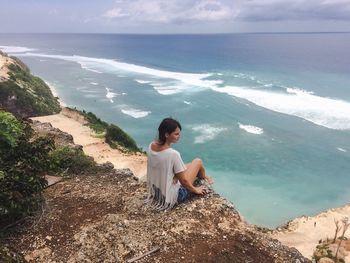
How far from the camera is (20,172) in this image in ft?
24.2

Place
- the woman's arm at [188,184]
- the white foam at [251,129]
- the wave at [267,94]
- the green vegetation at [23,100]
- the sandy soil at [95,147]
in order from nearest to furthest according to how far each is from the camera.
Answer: the woman's arm at [188,184], the sandy soil at [95,147], the white foam at [251,129], the green vegetation at [23,100], the wave at [267,94]

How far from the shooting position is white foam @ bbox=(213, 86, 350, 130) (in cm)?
3616

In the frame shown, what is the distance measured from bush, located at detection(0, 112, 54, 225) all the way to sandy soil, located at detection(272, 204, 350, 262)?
37.3 feet

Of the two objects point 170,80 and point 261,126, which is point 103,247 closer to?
point 261,126

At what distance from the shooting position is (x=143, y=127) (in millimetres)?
37188

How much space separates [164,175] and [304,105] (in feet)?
126

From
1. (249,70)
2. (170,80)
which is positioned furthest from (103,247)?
(249,70)

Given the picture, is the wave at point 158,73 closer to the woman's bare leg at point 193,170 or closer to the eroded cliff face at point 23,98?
the eroded cliff face at point 23,98

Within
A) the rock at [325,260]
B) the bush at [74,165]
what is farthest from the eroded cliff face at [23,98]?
the rock at [325,260]

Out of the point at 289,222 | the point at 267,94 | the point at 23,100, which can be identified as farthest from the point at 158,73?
the point at 289,222

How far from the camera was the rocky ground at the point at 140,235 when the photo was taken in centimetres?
649

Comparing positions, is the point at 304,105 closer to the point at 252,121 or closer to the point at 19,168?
the point at 252,121

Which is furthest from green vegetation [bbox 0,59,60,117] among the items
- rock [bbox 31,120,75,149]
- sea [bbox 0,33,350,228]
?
rock [bbox 31,120,75,149]

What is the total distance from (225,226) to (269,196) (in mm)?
16443
